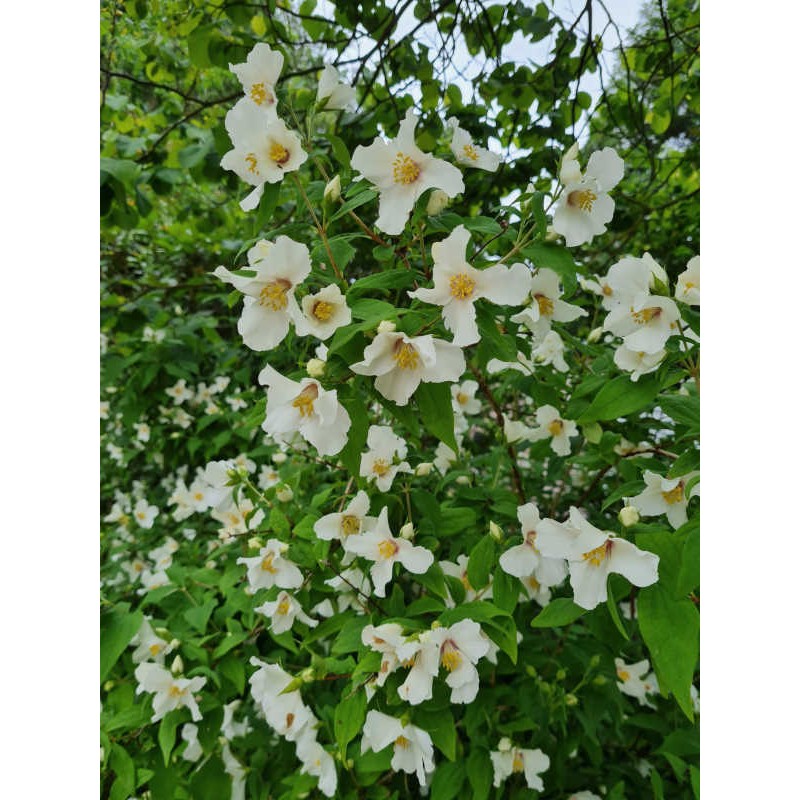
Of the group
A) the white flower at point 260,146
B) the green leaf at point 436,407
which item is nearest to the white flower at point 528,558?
the green leaf at point 436,407

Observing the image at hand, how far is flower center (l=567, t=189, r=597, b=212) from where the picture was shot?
0.68 m

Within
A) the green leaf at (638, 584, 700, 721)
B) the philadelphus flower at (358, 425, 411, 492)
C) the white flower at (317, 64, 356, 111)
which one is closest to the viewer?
the green leaf at (638, 584, 700, 721)

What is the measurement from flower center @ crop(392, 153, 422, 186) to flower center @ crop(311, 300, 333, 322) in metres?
0.17

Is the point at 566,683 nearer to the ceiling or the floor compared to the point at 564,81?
nearer to the floor

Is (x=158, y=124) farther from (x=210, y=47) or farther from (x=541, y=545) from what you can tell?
(x=541, y=545)

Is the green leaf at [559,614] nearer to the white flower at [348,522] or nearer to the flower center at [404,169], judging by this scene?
the white flower at [348,522]

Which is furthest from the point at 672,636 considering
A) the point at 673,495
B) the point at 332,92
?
the point at 332,92

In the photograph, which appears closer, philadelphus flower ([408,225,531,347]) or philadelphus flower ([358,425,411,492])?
philadelphus flower ([408,225,531,347])

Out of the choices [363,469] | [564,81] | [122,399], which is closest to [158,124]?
→ [122,399]

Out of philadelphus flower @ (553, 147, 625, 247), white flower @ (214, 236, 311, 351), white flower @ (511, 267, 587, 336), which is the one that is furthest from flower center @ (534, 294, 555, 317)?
white flower @ (214, 236, 311, 351)

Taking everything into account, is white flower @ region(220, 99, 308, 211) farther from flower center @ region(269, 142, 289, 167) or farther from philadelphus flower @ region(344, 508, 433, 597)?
philadelphus flower @ region(344, 508, 433, 597)

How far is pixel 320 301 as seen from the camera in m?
0.62

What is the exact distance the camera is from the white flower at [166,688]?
0.88 meters

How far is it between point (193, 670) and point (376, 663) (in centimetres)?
37
